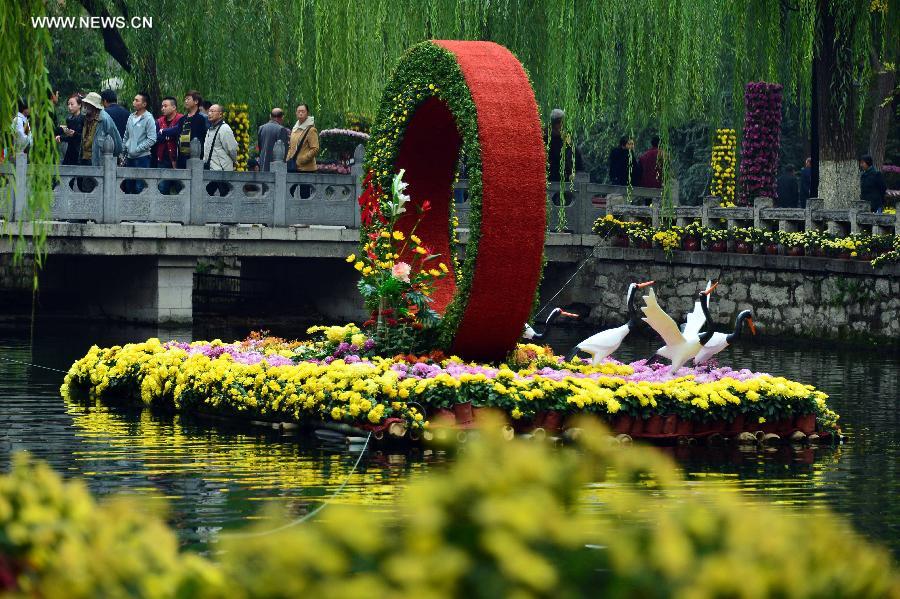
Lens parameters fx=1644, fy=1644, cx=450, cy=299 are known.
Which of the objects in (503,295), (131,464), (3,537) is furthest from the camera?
(503,295)

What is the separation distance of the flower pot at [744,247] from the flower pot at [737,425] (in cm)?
1136

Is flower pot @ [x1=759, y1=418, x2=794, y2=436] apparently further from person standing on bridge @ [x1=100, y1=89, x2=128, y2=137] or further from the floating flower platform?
A: person standing on bridge @ [x1=100, y1=89, x2=128, y2=137]

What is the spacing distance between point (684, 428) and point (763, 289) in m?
11.5

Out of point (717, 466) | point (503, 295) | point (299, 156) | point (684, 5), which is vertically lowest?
point (717, 466)

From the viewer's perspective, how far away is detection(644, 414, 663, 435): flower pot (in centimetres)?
1269

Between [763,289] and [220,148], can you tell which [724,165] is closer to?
[763,289]

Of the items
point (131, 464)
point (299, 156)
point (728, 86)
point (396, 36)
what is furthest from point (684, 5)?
point (728, 86)

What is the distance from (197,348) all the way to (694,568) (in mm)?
11834

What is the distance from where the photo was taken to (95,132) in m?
22.0

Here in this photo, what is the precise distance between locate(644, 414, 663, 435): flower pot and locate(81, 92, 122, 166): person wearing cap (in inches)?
447

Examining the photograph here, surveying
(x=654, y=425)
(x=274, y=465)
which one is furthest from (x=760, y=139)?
(x=274, y=465)

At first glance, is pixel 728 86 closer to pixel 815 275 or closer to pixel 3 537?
pixel 815 275

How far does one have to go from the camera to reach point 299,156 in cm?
2327

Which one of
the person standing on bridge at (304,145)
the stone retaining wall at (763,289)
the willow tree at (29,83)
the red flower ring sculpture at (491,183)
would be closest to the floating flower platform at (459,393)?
the red flower ring sculpture at (491,183)
